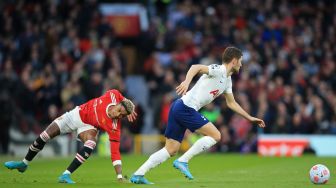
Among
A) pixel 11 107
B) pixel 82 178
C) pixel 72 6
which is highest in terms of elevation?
pixel 72 6

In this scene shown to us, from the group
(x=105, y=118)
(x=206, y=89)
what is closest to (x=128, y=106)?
(x=105, y=118)

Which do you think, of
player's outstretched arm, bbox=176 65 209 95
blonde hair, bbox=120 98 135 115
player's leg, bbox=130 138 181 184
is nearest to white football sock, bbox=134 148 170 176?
player's leg, bbox=130 138 181 184

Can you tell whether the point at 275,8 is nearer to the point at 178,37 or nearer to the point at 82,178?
the point at 178,37

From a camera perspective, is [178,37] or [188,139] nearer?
[188,139]

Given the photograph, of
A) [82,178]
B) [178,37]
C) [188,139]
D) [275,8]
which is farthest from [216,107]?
[82,178]

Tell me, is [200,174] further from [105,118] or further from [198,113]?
[105,118]

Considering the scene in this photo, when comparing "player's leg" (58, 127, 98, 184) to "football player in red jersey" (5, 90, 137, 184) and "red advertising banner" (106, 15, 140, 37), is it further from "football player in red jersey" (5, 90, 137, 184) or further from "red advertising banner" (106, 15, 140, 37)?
"red advertising banner" (106, 15, 140, 37)

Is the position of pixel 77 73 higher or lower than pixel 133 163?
higher

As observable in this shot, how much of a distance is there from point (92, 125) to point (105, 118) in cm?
35

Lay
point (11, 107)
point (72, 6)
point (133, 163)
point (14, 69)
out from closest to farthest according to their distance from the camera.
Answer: point (133, 163) → point (11, 107) → point (14, 69) → point (72, 6)

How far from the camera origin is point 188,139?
25.4 metres

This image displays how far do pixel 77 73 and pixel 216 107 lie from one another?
179 inches

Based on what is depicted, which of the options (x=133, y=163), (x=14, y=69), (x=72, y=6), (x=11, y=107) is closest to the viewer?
(x=133, y=163)

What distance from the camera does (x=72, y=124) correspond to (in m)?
13.8
